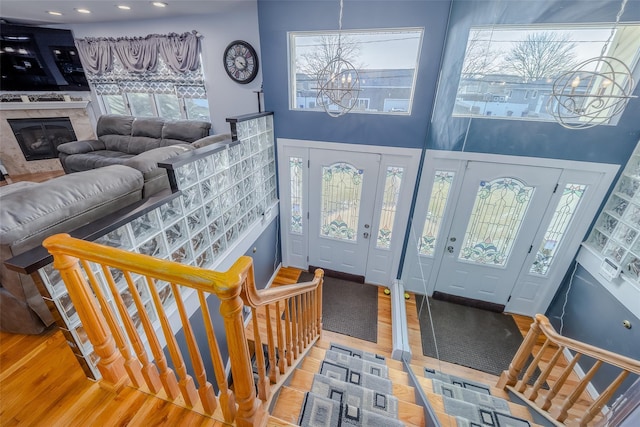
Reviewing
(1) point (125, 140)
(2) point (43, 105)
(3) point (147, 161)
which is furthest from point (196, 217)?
(2) point (43, 105)

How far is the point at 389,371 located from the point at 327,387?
910 millimetres

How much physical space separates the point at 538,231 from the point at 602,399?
1.82m

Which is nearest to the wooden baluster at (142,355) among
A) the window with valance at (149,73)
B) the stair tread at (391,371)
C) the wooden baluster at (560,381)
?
the stair tread at (391,371)

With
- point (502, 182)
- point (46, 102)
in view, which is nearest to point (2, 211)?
point (502, 182)

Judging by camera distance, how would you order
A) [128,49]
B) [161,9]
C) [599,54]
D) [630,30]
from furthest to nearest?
[128,49]
[161,9]
[599,54]
[630,30]

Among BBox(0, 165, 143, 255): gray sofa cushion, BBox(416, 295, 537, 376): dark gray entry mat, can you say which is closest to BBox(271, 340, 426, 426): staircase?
BBox(416, 295, 537, 376): dark gray entry mat

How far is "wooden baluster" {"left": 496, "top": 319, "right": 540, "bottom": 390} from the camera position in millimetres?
1699

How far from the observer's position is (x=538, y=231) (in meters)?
2.42

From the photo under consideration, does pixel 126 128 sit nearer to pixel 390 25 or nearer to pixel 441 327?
pixel 390 25

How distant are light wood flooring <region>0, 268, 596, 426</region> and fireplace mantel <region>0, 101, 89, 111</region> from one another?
516 cm

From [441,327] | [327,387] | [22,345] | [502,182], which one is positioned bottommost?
[441,327]

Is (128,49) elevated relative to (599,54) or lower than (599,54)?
elevated

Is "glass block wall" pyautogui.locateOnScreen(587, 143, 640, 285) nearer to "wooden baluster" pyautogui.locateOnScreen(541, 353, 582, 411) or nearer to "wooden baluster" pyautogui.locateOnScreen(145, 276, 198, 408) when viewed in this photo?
"wooden baluster" pyautogui.locateOnScreen(541, 353, 582, 411)

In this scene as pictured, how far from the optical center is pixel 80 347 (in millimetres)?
1163
